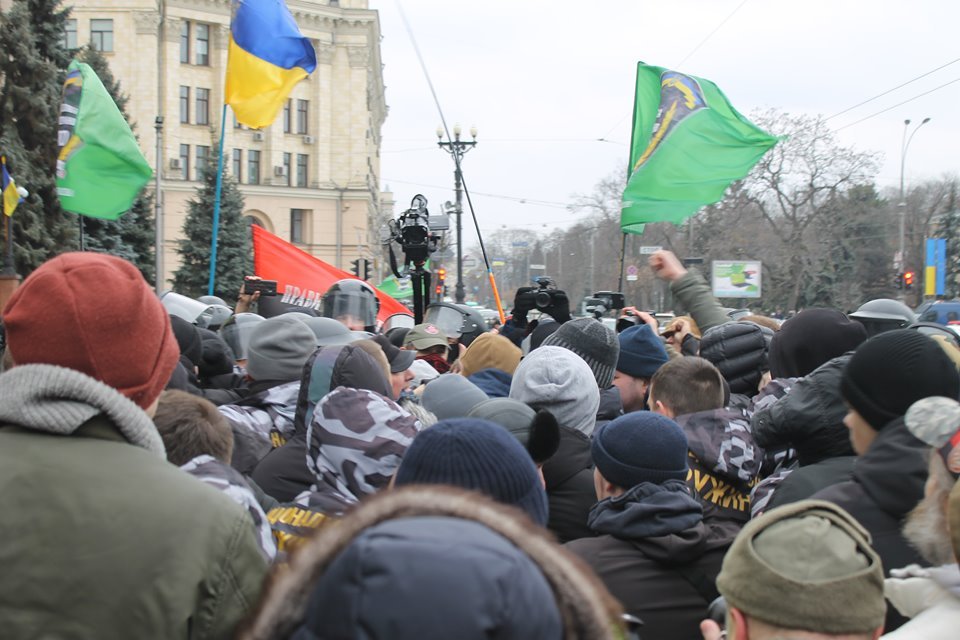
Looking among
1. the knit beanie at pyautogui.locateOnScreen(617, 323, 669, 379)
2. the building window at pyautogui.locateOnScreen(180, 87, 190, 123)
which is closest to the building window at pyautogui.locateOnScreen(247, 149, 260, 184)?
the building window at pyautogui.locateOnScreen(180, 87, 190, 123)

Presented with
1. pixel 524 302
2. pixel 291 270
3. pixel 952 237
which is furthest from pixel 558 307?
pixel 952 237

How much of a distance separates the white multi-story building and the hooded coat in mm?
53812

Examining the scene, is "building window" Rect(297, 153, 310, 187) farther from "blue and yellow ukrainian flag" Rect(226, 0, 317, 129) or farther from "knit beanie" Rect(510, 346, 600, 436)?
"knit beanie" Rect(510, 346, 600, 436)

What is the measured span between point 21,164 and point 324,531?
21329 millimetres

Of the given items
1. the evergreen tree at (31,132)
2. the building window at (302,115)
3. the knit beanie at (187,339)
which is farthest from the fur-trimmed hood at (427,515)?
the building window at (302,115)

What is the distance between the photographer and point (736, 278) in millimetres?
43438

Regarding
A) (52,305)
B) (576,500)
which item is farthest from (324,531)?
(576,500)

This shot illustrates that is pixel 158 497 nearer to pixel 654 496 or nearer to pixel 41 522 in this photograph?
pixel 41 522

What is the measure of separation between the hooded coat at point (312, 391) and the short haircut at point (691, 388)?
116cm

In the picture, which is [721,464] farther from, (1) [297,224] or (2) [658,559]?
(1) [297,224]

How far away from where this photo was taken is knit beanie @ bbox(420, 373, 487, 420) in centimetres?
388

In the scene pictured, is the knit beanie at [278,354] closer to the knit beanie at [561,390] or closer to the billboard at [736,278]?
the knit beanie at [561,390]

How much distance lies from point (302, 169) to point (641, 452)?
6126 cm

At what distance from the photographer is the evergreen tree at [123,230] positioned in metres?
27.5
